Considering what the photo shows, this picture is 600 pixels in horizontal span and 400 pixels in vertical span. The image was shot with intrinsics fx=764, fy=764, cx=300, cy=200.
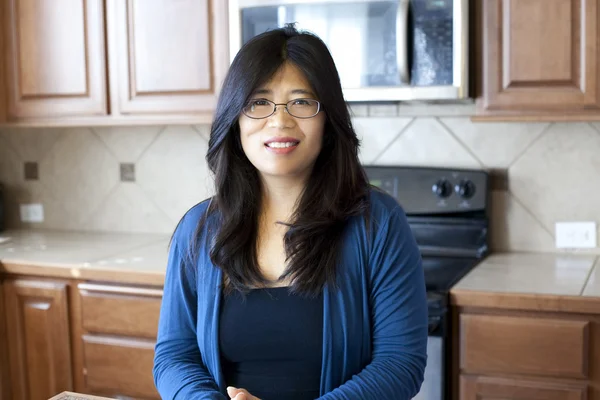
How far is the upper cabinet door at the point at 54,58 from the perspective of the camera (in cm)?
274

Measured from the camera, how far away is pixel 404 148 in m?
2.71

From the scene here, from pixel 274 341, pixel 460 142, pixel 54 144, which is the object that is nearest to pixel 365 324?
pixel 274 341

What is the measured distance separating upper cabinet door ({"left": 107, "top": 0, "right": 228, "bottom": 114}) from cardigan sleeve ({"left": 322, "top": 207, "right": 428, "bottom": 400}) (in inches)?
52.2

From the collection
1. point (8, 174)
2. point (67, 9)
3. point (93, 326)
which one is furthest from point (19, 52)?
point (93, 326)

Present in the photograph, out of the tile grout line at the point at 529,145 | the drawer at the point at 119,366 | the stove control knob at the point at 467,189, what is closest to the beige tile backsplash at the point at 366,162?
the tile grout line at the point at 529,145

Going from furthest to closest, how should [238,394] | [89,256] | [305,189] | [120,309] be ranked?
[89,256] < [120,309] < [305,189] < [238,394]

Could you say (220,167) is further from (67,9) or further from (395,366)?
(67,9)

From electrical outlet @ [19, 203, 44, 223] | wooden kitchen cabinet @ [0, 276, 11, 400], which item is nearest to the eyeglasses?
wooden kitchen cabinet @ [0, 276, 11, 400]

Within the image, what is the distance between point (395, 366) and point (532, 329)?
2.59 feet

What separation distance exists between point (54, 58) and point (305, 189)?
168 centimetres

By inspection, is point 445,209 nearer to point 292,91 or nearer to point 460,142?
point 460,142

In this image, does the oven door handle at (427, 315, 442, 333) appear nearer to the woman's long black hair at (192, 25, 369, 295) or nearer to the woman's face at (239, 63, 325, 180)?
the woman's long black hair at (192, 25, 369, 295)

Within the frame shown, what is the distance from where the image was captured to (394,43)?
2.27m

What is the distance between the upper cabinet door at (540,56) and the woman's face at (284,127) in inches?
40.8
